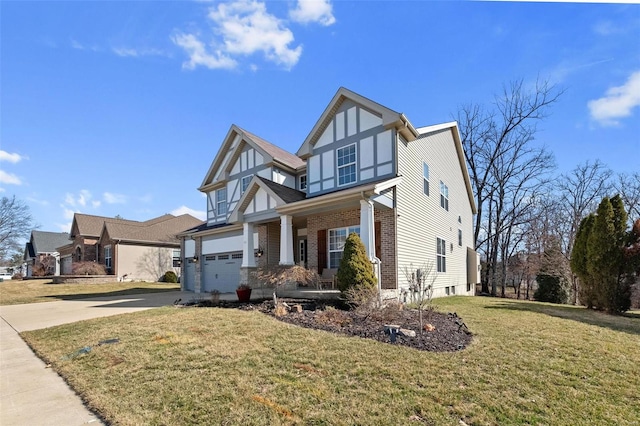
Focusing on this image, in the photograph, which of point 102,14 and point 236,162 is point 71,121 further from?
point 236,162

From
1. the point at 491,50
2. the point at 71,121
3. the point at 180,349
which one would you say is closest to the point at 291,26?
the point at 491,50

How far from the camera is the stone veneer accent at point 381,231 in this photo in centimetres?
1190

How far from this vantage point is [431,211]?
15.6 m

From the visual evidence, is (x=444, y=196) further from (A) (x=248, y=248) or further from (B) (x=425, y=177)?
(A) (x=248, y=248)

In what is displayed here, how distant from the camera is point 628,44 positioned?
8.87 meters

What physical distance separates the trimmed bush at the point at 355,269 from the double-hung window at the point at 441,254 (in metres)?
7.77

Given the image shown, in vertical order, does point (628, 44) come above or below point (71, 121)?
above

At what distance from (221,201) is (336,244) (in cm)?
1013

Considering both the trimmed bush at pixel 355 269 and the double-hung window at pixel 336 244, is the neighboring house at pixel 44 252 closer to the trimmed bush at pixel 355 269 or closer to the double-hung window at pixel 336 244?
the double-hung window at pixel 336 244

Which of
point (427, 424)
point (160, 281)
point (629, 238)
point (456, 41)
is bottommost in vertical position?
point (160, 281)

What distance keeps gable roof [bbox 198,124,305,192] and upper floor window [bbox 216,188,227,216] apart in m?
0.66

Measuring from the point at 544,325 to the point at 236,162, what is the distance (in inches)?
660

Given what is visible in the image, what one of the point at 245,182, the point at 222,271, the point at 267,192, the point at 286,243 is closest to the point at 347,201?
the point at 286,243

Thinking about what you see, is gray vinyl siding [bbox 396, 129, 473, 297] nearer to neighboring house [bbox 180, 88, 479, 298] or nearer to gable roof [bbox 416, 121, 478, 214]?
neighboring house [bbox 180, 88, 479, 298]
